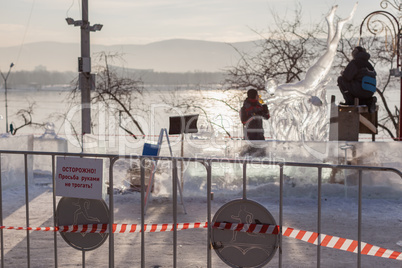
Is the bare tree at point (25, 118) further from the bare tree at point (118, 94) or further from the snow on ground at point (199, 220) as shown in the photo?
the snow on ground at point (199, 220)

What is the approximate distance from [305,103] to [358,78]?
1551 mm

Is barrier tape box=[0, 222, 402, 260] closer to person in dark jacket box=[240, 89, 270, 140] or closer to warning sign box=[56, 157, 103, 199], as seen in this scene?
warning sign box=[56, 157, 103, 199]

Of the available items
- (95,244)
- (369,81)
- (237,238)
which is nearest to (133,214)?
(95,244)

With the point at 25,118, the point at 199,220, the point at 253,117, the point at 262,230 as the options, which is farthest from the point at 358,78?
the point at 25,118

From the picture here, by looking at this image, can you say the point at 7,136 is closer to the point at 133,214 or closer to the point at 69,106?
the point at 133,214

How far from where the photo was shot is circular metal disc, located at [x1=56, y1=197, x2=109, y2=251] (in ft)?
18.8

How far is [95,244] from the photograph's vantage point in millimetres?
5797

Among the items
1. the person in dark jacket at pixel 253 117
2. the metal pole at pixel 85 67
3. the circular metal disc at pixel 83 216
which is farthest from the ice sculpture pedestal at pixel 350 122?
the circular metal disc at pixel 83 216

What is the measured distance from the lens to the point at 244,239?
17.3 ft

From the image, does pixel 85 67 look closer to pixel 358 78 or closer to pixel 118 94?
pixel 358 78

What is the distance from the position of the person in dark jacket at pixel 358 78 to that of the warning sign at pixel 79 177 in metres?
9.56

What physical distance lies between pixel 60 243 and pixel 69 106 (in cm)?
1814

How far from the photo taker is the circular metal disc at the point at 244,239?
5.22m

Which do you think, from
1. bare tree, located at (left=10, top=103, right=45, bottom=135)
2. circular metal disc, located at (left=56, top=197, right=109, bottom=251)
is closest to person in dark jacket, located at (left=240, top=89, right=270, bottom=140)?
circular metal disc, located at (left=56, top=197, right=109, bottom=251)
